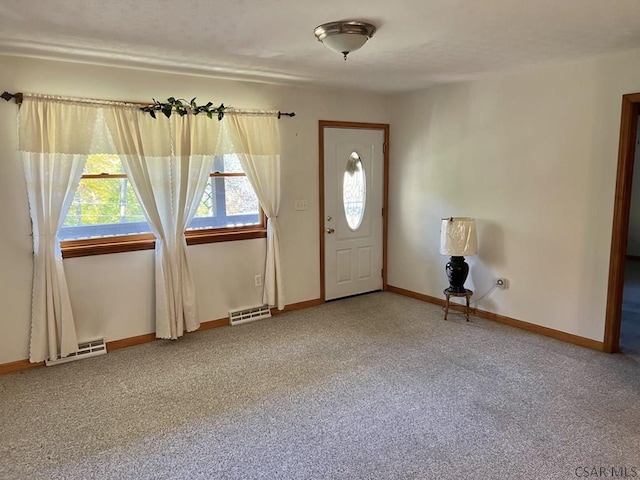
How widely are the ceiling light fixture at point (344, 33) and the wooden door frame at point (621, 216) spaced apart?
2.18m

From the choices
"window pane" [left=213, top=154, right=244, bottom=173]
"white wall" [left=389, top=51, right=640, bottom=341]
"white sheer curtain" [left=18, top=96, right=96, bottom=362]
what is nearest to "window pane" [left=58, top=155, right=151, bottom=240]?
"white sheer curtain" [left=18, top=96, right=96, bottom=362]

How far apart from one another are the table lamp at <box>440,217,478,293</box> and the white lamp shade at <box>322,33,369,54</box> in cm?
220

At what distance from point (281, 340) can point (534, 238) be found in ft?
8.29

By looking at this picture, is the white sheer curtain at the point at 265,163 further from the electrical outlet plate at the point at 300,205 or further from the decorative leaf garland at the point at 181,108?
the electrical outlet plate at the point at 300,205

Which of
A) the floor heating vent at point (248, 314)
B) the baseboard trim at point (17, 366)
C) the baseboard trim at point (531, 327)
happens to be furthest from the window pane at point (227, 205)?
the baseboard trim at point (531, 327)

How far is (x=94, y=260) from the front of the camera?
3652 millimetres

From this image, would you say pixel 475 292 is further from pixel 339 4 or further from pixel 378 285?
pixel 339 4

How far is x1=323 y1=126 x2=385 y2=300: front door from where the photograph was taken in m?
4.97

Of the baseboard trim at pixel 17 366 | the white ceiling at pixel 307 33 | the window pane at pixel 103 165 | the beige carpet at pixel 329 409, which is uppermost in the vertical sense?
the white ceiling at pixel 307 33

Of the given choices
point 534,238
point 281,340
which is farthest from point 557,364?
point 281,340

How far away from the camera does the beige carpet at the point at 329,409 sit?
228 centimetres

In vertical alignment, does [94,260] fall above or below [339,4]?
below

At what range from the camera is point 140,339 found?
3936 millimetres

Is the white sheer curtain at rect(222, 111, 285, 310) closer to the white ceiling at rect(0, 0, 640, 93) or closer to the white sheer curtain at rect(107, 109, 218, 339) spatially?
the white sheer curtain at rect(107, 109, 218, 339)
